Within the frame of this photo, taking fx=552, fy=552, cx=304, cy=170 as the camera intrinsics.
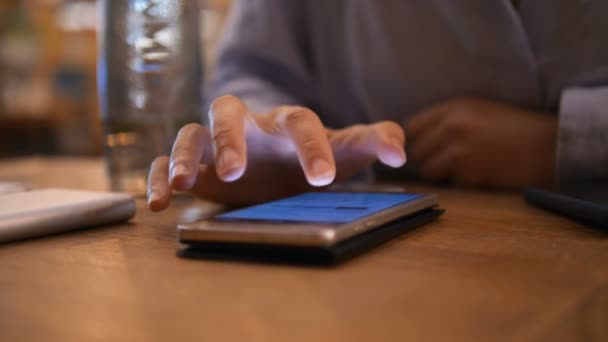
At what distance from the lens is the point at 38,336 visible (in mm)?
214

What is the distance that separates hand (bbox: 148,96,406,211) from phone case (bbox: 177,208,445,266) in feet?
0.30

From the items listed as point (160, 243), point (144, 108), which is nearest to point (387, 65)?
point (144, 108)

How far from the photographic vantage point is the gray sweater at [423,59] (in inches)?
26.4

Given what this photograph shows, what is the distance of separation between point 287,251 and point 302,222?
2 cm

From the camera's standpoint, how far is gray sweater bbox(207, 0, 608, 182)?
0.67 m

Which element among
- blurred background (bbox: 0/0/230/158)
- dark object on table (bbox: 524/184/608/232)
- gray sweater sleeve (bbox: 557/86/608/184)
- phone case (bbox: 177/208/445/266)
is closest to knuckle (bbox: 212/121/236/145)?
phone case (bbox: 177/208/445/266)

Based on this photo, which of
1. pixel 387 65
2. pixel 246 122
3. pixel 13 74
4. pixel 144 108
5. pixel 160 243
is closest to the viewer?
pixel 160 243

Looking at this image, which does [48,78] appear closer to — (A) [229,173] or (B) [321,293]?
(A) [229,173]

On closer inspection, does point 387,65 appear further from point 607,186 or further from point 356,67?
point 607,186

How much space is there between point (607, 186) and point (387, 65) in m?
0.39

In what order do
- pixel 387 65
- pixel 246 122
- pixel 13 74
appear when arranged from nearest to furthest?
pixel 246 122, pixel 387 65, pixel 13 74

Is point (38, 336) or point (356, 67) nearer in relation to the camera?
point (38, 336)

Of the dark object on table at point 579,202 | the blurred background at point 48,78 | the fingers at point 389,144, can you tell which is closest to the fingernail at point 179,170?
the fingers at point 389,144

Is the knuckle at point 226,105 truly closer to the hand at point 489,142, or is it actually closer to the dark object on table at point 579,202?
the dark object on table at point 579,202
